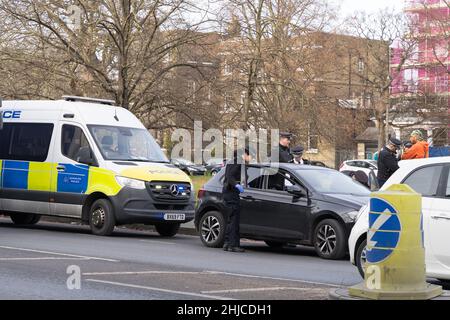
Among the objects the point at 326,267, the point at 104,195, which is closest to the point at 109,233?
the point at 104,195

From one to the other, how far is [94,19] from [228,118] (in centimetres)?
555

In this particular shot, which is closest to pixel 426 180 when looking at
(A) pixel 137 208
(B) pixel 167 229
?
(A) pixel 137 208

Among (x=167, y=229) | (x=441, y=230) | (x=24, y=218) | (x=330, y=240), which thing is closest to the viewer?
(x=441, y=230)

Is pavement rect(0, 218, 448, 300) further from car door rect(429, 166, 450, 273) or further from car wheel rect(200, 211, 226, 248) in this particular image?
car door rect(429, 166, 450, 273)

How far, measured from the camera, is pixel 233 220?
1563 centimetres

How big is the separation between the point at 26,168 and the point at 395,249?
1203 cm

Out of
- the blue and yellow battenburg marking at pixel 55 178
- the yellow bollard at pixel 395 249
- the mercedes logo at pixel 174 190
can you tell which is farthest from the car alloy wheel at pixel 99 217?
the yellow bollard at pixel 395 249

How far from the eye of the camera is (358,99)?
212 feet

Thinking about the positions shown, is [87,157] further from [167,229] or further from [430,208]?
[430,208]

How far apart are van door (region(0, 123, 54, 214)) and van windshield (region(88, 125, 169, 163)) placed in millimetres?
1155

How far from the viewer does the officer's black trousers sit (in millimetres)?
15640

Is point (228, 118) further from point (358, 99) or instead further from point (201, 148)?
point (358, 99)

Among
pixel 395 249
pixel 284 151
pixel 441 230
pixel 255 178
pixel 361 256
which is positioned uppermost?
pixel 284 151

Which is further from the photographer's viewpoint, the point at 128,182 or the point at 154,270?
the point at 128,182
